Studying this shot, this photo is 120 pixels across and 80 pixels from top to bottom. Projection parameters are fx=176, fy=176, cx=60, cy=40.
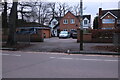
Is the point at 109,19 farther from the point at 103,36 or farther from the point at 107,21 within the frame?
the point at 103,36

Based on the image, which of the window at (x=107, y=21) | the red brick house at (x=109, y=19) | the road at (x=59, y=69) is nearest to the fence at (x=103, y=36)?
the road at (x=59, y=69)

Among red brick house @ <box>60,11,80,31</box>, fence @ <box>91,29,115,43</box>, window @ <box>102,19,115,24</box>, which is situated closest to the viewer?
fence @ <box>91,29,115,43</box>

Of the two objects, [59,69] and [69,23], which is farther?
[69,23]

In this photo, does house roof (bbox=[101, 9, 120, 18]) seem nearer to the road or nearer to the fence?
the fence

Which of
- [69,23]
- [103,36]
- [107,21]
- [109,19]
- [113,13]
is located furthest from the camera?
Answer: [69,23]

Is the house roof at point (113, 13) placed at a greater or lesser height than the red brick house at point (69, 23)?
greater

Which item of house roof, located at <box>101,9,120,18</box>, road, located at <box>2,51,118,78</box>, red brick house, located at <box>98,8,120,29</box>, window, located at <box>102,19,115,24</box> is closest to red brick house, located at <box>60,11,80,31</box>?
red brick house, located at <box>98,8,120,29</box>

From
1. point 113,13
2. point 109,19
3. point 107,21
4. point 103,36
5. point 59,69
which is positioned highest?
point 113,13

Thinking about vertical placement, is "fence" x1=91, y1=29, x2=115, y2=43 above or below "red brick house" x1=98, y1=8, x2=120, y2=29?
below

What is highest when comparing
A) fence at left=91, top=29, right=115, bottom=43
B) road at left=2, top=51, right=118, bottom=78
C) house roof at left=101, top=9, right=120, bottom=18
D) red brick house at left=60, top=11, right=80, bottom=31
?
house roof at left=101, top=9, right=120, bottom=18

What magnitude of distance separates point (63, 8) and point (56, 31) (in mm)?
13159

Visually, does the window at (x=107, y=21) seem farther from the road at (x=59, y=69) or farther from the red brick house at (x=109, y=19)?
the road at (x=59, y=69)

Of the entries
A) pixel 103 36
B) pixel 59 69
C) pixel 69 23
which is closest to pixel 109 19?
pixel 69 23

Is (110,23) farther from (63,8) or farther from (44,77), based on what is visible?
(44,77)
